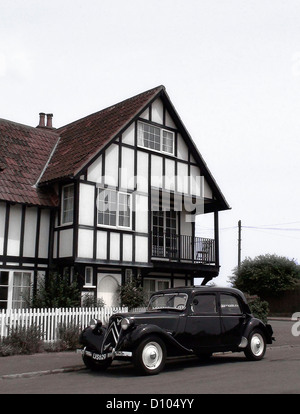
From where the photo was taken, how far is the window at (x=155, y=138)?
20.6 m

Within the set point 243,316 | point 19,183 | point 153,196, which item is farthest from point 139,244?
point 243,316

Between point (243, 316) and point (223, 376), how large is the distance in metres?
2.70

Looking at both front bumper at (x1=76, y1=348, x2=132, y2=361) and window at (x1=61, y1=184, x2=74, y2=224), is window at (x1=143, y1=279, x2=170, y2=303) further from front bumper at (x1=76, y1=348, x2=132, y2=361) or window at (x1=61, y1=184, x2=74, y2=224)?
front bumper at (x1=76, y1=348, x2=132, y2=361)

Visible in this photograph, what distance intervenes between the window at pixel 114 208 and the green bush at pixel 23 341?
5345 mm

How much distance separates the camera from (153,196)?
21.7 m

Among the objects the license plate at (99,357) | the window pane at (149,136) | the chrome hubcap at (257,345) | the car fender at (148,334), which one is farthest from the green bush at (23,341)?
the window pane at (149,136)

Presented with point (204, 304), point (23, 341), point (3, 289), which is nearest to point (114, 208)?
point (3, 289)

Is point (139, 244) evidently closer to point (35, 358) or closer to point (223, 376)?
point (35, 358)

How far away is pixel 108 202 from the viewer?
1908 cm

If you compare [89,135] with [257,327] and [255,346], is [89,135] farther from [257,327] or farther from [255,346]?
[255,346]

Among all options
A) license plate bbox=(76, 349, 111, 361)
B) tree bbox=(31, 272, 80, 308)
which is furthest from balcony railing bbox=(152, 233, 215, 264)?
license plate bbox=(76, 349, 111, 361)

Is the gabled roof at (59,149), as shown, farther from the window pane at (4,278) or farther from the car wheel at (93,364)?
the car wheel at (93,364)

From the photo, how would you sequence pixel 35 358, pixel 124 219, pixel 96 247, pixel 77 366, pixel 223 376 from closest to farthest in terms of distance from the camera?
pixel 223 376 → pixel 77 366 → pixel 35 358 → pixel 96 247 → pixel 124 219
